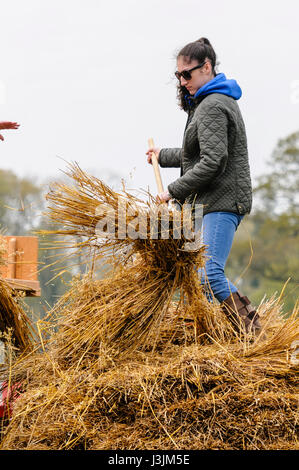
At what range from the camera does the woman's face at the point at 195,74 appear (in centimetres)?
342

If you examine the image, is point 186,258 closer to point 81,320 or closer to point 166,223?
point 166,223

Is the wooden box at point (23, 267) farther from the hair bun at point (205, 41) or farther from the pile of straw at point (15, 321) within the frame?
the hair bun at point (205, 41)

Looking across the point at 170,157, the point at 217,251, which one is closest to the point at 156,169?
the point at 170,157

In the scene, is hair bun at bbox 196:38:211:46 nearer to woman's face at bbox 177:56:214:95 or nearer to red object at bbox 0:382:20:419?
woman's face at bbox 177:56:214:95

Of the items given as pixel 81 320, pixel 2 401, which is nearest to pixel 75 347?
pixel 81 320

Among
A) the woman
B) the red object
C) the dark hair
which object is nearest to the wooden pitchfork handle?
the woman

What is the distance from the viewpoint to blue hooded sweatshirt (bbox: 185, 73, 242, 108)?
336cm

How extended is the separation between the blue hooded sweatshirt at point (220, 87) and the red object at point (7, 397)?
1851 mm

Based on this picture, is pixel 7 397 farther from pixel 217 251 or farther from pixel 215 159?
pixel 215 159

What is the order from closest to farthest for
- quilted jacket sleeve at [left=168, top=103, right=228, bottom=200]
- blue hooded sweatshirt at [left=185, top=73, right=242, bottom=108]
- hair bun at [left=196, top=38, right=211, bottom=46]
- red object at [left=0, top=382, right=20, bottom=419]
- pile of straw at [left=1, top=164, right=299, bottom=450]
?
pile of straw at [left=1, top=164, right=299, bottom=450] < red object at [left=0, top=382, right=20, bottom=419] < quilted jacket sleeve at [left=168, top=103, right=228, bottom=200] < blue hooded sweatshirt at [left=185, top=73, right=242, bottom=108] < hair bun at [left=196, top=38, right=211, bottom=46]

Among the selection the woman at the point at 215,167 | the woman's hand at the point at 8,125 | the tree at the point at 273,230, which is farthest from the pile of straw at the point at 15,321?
the tree at the point at 273,230

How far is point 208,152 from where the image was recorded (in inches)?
126

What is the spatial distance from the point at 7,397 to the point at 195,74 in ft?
6.58

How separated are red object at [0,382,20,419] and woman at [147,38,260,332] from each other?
1.10 m
